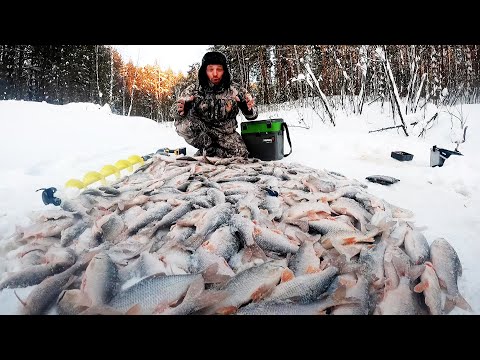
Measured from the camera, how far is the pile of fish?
149cm

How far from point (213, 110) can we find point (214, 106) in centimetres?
6

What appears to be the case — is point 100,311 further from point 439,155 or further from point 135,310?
point 439,155

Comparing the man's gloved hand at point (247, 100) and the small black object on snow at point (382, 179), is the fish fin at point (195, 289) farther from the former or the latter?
the man's gloved hand at point (247, 100)

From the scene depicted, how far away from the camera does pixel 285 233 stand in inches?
84.5

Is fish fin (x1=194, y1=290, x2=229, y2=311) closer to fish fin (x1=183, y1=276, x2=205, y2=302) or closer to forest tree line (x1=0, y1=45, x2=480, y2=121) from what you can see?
fish fin (x1=183, y1=276, x2=205, y2=302)

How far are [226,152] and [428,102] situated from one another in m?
5.31

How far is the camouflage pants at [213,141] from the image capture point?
14.6ft

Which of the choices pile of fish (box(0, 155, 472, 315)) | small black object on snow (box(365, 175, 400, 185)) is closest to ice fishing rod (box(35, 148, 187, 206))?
pile of fish (box(0, 155, 472, 315))

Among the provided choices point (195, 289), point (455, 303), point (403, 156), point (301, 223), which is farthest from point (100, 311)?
point (403, 156)

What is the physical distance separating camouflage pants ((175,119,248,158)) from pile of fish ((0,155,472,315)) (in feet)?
5.48

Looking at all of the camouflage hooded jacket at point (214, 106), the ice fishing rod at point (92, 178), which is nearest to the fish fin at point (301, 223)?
the ice fishing rod at point (92, 178)

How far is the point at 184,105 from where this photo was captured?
429 centimetres
